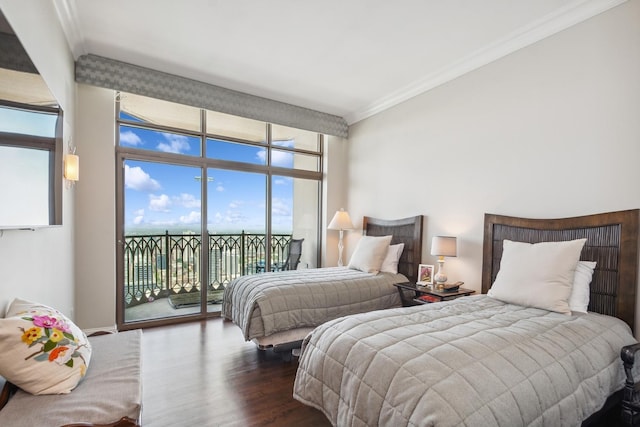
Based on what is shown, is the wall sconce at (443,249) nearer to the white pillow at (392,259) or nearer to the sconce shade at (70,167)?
the white pillow at (392,259)

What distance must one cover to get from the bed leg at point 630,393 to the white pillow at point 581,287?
46cm

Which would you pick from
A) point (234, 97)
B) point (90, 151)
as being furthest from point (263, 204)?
point (90, 151)

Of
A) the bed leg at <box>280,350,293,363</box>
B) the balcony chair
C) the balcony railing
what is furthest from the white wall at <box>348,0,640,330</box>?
the balcony railing

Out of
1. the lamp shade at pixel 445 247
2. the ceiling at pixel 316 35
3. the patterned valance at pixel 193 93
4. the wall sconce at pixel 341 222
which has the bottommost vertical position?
the lamp shade at pixel 445 247

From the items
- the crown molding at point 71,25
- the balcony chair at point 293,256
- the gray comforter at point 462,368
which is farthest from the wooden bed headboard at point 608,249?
the crown molding at point 71,25

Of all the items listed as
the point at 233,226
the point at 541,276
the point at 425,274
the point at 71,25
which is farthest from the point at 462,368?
the point at 71,25

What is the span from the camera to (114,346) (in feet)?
6.13

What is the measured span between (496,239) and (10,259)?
360cm

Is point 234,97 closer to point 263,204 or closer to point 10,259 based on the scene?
point 263,204

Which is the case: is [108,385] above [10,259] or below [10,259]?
below

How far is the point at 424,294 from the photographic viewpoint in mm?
3273

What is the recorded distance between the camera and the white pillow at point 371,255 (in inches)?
150

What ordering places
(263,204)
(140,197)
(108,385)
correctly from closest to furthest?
1. (108,385)
2. (140,197)
3. (263,204)

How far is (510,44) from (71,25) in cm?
402
